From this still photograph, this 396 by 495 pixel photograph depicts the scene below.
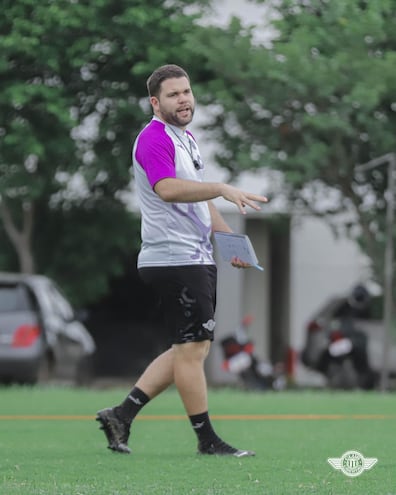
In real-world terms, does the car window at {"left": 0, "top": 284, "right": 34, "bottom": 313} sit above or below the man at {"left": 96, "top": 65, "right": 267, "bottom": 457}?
below

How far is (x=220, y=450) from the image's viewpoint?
6.70 m

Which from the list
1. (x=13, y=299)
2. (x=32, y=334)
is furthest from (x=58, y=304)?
(x=32, y=334)

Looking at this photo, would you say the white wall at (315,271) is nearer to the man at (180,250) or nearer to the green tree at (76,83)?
the green tree at (76,83)

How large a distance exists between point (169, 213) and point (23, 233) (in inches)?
652

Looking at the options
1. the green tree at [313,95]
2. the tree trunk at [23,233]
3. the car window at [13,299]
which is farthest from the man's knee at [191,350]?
the tree trunk at [23,233]

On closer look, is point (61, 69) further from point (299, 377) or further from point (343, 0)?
point (299, 377)

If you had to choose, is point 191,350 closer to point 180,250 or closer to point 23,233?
point 180,250

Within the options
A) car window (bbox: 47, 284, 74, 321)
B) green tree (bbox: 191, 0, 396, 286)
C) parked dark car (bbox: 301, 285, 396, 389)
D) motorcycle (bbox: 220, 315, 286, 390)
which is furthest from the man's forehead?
parked dark car (bbox: 301, 285, 396, 389)

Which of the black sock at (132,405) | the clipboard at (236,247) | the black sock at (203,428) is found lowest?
the black sock at (203,428)

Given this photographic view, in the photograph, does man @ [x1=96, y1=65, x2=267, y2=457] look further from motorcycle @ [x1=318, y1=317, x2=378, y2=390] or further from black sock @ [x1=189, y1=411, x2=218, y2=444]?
motorcycle @ [x1=318, y1=317, x2=378, y2=390]

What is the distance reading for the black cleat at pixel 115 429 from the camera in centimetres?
686

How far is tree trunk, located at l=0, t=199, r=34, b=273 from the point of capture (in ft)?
74.5

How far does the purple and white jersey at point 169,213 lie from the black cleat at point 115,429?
748mm

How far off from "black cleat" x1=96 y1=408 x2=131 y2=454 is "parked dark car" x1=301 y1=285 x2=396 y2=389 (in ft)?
38.5
